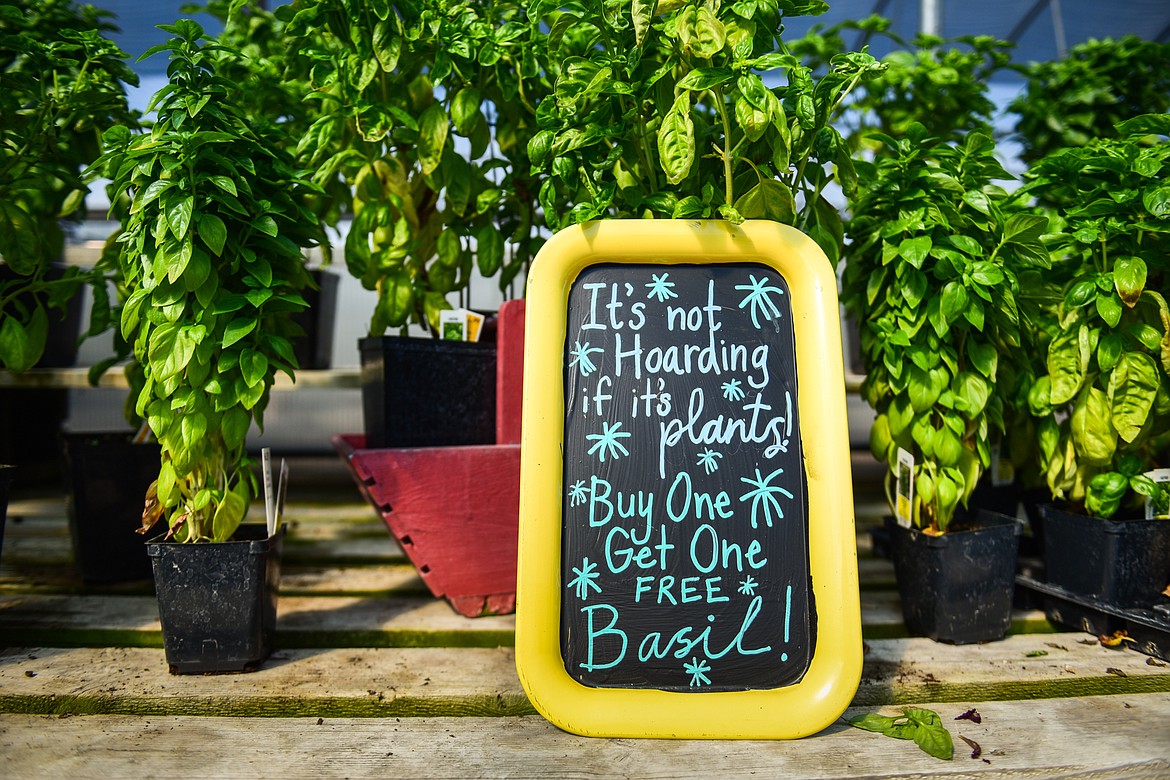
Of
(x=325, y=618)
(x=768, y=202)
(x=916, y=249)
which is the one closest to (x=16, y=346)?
(x=325, y=618)

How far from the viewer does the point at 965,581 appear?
1.13 m

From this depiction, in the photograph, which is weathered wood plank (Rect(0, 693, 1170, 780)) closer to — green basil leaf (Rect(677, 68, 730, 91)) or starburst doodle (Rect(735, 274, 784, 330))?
starburst doodle (Rect(735, 274, 784, 330))

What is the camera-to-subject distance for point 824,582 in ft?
2.91

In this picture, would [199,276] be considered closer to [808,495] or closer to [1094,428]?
[808,495]

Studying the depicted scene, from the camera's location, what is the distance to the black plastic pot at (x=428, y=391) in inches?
49.9

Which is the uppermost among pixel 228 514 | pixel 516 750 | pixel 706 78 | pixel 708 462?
pixel 706 78

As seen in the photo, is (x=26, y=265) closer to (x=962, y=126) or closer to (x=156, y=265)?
(x=156, y=265)

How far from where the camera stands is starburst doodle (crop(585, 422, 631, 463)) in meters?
0.93

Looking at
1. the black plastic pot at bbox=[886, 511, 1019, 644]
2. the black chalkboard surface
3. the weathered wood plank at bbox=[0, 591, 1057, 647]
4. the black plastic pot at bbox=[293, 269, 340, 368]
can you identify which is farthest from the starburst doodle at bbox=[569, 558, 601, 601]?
the black plastic pot at bbox=[293, 269, 340, 368]

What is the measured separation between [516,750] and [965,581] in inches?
30.6

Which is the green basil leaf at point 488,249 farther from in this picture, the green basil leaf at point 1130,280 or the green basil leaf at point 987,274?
the green basil leaf at point 1130,280

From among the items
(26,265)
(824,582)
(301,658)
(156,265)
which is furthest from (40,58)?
(824,582)

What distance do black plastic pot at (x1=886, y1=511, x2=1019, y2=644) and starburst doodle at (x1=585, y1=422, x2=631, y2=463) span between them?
58 centimetres

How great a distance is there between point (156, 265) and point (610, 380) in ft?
2.11
